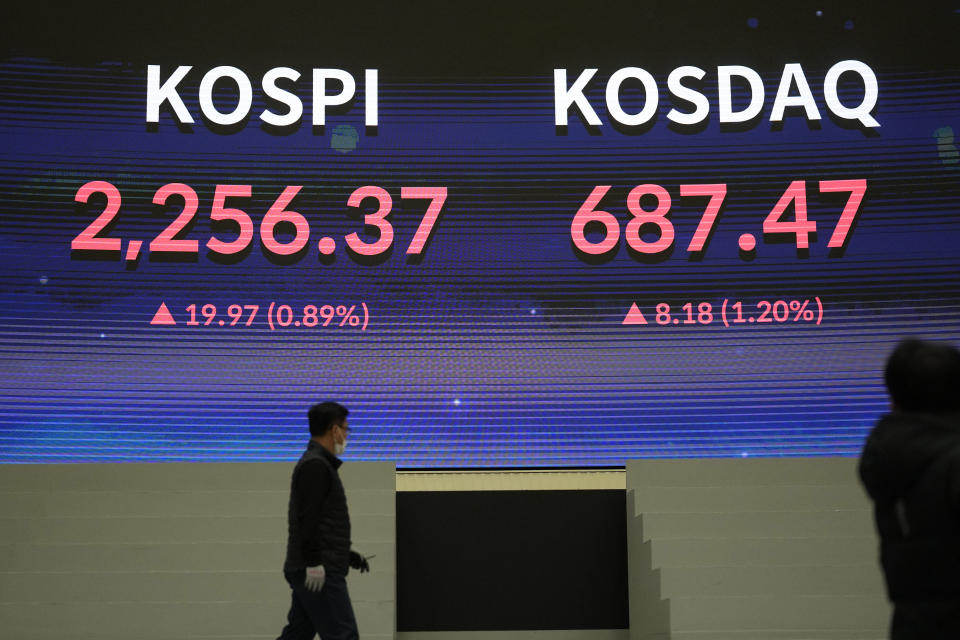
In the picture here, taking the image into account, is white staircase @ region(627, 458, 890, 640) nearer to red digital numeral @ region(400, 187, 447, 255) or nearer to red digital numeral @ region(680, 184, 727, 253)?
red digital numeral @ region(680, 184, 727, 253)

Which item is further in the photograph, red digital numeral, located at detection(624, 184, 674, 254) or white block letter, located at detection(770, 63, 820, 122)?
white block letter, located at detection(770, 63, 820, 122)

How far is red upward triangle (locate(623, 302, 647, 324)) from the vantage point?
667 cm

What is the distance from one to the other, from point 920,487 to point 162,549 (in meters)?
4.05

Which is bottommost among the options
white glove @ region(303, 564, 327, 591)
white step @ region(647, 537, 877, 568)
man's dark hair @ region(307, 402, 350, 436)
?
white glove @ region(303, 564, 327, 591)

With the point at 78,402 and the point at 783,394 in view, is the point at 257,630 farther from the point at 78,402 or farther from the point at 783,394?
the point at 783,394

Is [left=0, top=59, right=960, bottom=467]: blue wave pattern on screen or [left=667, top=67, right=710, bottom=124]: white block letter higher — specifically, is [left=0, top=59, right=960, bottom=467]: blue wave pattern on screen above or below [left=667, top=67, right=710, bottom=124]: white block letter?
below

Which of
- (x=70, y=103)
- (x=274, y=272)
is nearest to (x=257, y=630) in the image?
(x=274, y=272)

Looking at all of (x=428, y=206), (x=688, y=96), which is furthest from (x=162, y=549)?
(x=688, y=96)

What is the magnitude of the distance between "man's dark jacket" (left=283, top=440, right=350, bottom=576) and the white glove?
1.1 inches

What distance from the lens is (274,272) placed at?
6645mm

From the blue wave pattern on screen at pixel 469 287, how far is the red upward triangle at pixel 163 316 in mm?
32

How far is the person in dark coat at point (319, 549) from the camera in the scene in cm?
351

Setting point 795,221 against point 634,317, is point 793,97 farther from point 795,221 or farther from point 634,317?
point 634,317

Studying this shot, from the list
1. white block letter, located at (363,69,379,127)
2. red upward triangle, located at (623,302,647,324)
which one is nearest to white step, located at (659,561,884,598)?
red upward triangle, located at (623,302,647,324)
